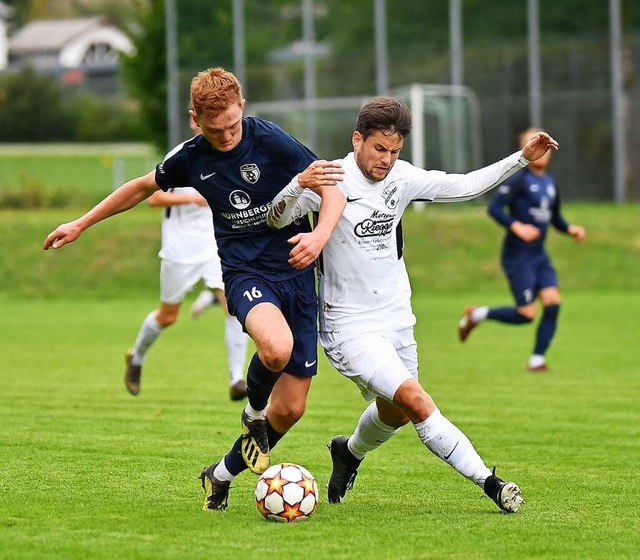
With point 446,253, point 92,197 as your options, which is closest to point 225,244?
point 446,253

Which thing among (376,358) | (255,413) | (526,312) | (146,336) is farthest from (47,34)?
(376,358)

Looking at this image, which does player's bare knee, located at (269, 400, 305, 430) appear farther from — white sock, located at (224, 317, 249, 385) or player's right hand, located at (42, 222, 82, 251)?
white sock, located at (224, 317, 249, 385)

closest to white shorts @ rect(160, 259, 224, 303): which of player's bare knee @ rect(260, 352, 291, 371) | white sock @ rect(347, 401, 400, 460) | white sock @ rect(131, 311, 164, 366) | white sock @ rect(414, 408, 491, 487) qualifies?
white sock @ rect(131, 311, 164, 366)

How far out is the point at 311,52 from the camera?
3516 centimetres

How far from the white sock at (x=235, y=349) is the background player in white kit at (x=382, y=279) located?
4.08 m

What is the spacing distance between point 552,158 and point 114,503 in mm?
28236

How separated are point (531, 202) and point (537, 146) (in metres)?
7.03

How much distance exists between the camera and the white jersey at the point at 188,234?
36.7 feet

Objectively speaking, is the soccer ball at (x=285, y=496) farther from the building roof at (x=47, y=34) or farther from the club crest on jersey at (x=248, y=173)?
the building roof at (x=47, y=34)

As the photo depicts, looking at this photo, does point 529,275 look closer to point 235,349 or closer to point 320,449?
point 235,349

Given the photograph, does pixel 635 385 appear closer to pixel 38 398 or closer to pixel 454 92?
pixel 38 398

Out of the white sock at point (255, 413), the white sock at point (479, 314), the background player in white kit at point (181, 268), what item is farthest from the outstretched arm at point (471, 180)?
the white sock at point (479, 314)

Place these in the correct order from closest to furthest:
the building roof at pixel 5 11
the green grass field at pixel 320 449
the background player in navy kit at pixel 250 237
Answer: the green grass field at pixel 320 449
the background player in navy kit at pixel 250 237
the building roof at pixel 5 11

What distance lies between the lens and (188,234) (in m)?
11.3
